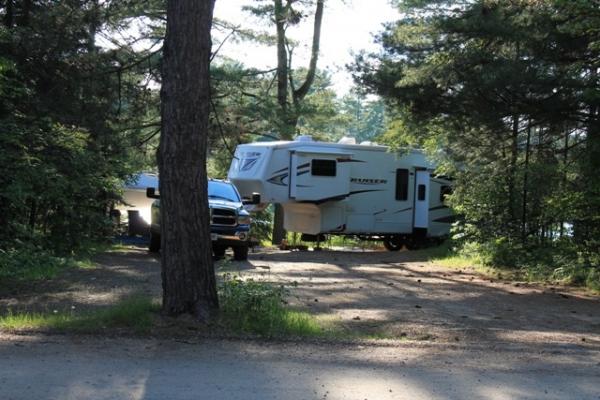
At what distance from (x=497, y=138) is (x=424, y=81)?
3611mm

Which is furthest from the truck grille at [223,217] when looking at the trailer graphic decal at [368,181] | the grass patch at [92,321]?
the grass patch at [92,321]

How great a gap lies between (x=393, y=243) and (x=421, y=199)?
96.8 inches

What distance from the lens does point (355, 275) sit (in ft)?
47.3

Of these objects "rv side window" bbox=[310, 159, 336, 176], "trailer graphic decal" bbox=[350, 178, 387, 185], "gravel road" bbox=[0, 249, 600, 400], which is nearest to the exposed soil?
"gravel road" bbox=[0, 249, 600, 400]

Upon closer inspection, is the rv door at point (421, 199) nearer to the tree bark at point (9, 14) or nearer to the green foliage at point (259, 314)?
the tree bark at point (9, 14)

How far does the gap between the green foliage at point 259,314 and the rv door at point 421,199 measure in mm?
15193

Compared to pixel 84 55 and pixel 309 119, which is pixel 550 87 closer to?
pixel 84 55

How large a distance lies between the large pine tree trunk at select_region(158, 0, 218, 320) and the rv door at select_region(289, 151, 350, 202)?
42.9 ft

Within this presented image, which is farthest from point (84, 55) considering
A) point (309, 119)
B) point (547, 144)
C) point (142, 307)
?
point (309, 119)

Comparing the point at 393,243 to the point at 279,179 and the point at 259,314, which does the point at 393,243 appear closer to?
the point at 279,179

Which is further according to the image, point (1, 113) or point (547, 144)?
point (547, 144)

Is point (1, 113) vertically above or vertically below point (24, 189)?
above

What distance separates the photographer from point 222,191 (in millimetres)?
17422

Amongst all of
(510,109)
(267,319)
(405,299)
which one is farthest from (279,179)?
(267,319)
